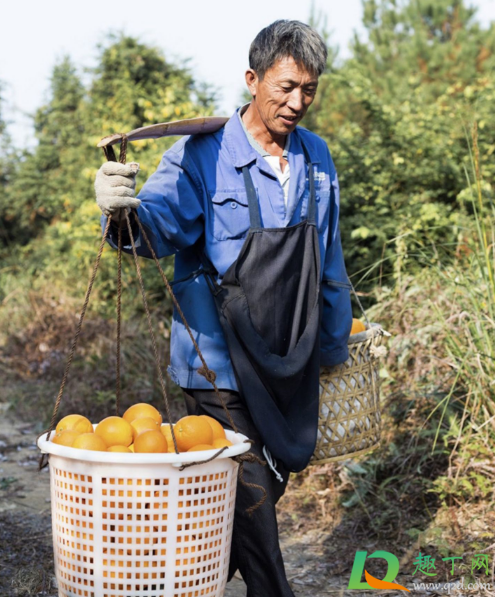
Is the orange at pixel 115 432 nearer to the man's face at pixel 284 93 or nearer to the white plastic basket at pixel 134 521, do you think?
the white plastic basket at pixel 134 521

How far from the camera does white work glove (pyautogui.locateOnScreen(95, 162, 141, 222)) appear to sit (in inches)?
80.7

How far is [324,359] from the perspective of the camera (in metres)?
2.75

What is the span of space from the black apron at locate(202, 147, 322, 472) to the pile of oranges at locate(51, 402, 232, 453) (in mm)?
303

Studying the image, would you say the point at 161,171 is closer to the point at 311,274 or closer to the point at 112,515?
the point at 311,274

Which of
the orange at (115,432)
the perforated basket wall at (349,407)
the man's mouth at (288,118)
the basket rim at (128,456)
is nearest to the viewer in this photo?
the basket rim at (128,456)

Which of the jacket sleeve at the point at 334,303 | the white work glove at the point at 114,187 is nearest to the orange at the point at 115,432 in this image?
the white work glove at the point at 114,187

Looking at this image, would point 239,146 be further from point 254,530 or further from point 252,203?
point 254,530

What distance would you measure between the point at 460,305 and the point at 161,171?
200 centimetres

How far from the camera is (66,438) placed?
2.03 metres

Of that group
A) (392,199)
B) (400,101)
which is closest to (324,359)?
(392,199)

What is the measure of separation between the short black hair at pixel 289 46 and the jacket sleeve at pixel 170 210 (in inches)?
15.9

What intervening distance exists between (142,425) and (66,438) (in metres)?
0.22

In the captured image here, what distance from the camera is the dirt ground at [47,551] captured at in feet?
9.98

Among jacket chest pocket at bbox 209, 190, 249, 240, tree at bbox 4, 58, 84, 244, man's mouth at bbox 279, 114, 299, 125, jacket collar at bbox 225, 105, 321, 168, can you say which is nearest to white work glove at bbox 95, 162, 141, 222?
jacket chest pocket at bbox 209, 190, 249, 240
